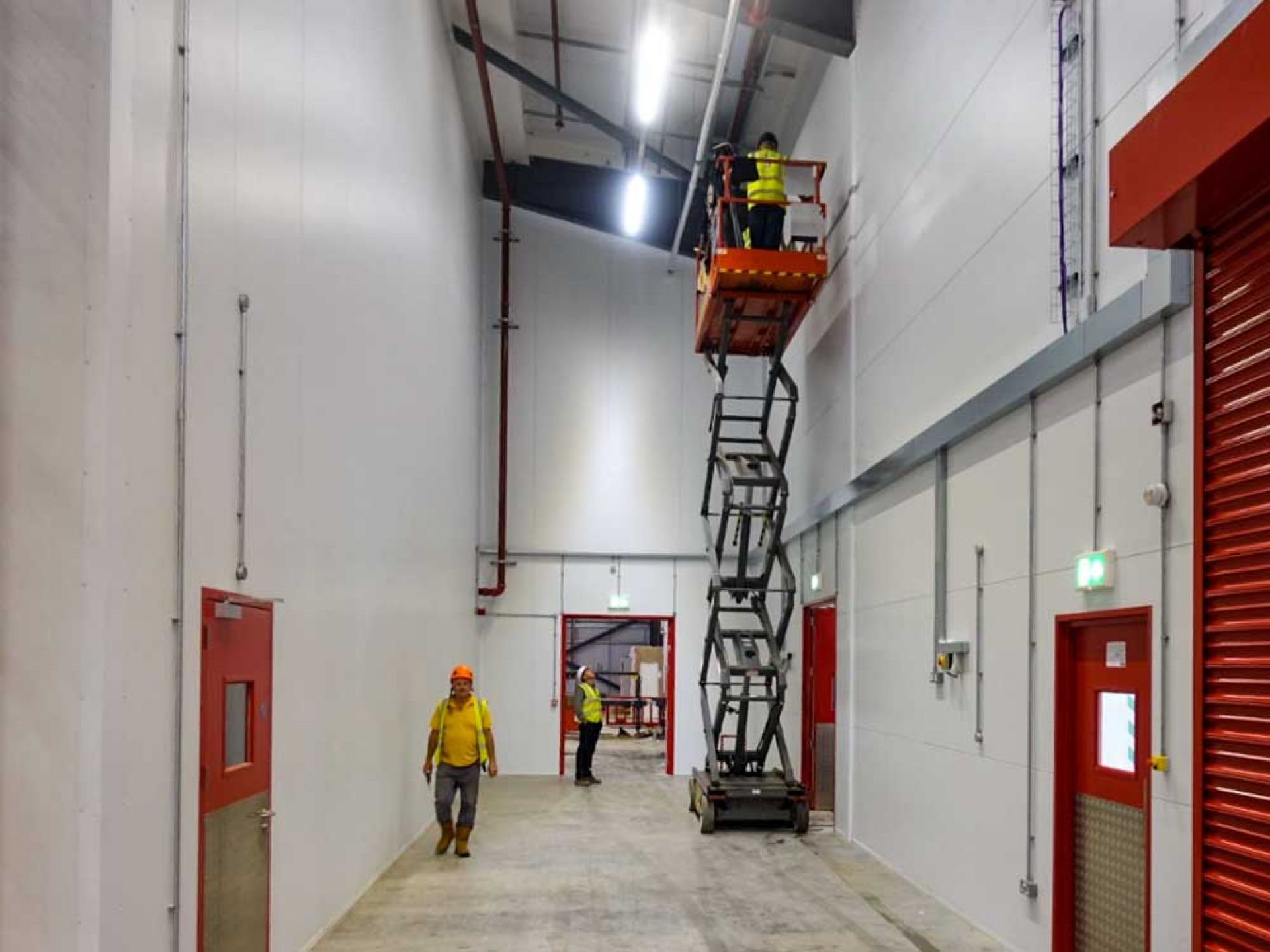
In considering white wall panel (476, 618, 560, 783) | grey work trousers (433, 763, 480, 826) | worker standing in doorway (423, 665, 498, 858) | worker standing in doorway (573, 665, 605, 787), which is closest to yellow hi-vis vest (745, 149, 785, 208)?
worker standing in doorway (423, 665, 498, 858)

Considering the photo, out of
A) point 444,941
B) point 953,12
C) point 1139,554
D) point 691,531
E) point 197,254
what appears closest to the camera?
→ point 197,254

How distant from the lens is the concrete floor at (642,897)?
670 cm

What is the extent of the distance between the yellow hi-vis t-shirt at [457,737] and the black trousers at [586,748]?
17.8ft

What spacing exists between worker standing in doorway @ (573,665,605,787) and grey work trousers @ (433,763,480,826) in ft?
17.2

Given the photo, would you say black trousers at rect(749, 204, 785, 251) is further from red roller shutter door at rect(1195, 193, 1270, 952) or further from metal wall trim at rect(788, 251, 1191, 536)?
red roller shutter door at rect(1195, 193, 1270, 952)

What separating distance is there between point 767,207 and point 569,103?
12.5 feet

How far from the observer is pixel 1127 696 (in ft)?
17.4

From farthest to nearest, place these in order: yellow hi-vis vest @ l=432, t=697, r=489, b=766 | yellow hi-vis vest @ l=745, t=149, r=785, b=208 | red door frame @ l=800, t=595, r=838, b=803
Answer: red door frame @ l=800, t=595, r=838, b=803 < yellow hi-vis vest @ l=745, t=149, r=785, b=208 < yellow hi-vis vest @ l=432, t=697, r=489, b=766

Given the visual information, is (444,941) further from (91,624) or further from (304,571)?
(91,624)

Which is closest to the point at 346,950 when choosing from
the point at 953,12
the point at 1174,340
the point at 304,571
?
the point at 304,571

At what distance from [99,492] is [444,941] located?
419cm

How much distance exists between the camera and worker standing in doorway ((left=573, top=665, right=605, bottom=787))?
1465 centimetres

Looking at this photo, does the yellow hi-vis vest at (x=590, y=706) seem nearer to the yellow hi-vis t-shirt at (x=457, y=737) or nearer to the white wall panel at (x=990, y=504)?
the yellow hi-vis t-shirt at (x=457, y=737)

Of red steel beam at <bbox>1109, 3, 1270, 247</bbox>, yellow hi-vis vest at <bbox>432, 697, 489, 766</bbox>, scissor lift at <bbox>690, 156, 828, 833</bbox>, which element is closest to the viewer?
red steel beam at <bbox>1109, 3, 1270, 247</bbox>
